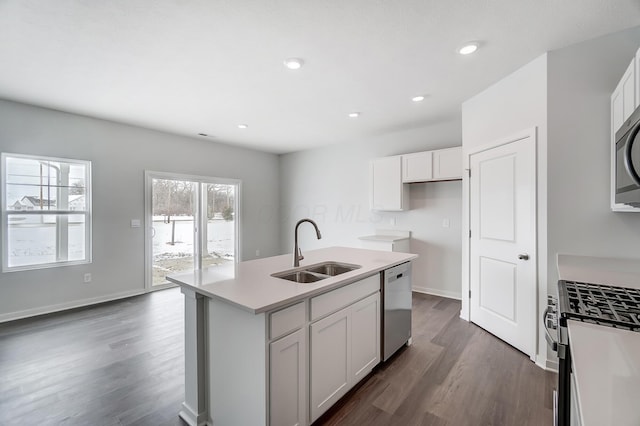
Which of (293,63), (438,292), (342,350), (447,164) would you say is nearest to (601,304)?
(342,350)

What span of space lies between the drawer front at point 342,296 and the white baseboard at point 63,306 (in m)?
3.98

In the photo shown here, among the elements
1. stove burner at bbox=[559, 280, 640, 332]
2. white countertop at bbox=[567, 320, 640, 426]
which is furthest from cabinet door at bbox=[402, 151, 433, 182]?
white countertop at bbox=[567, 320, 640, 426]

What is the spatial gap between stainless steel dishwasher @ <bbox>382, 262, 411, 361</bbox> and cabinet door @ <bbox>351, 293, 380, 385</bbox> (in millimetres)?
104

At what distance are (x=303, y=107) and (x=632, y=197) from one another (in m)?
3.13

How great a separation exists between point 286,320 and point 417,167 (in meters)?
3.44

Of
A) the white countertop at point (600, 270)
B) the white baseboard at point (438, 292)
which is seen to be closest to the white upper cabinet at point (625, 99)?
the white countertop at point (600, 270)

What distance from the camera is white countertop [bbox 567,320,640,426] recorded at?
559 mm

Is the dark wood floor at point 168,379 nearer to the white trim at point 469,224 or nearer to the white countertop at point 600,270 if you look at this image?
the white trim at point 469,224

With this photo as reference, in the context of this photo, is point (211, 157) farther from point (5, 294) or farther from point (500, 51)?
point (500, 51)

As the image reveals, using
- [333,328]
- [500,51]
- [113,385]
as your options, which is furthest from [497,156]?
[113,385]

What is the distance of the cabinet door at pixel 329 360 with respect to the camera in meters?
1.68

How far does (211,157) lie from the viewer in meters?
5.38

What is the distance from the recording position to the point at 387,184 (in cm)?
457

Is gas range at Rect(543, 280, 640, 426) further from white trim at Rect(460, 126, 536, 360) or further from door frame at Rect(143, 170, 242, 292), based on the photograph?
door frame at Rect(143, 170, 242, 292)
